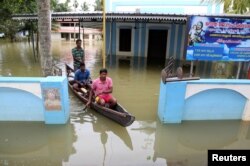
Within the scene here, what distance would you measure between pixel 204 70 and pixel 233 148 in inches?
330

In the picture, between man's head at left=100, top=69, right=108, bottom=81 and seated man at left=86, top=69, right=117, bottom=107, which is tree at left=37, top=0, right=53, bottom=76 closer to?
seated man at left=86, top=69, right=117, bottom=107

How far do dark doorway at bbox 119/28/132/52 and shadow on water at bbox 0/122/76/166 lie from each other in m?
11.7

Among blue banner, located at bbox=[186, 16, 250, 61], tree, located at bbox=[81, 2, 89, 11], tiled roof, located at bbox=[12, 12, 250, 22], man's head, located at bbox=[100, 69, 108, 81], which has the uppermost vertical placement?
tree, located at bbox=[81, 2, 89, 11]

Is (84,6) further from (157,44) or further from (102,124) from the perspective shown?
(102,124)

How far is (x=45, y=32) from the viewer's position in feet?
20.5

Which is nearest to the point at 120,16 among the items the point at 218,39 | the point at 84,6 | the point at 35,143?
the point at 218,39

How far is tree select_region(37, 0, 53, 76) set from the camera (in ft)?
19.9

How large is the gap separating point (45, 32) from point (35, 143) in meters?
2.93

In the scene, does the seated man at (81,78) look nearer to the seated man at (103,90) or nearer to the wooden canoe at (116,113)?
the wooden canoe at (116,113)

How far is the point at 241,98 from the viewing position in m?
6.29

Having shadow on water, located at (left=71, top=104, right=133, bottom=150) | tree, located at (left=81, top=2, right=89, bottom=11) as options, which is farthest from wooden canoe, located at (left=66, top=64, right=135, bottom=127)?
tree, located at (left=81, top=2, right=89, bottom=11)

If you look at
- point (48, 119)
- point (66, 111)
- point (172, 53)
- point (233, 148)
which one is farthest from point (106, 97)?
point (172, 53)

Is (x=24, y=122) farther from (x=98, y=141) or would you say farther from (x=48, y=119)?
(x=98, y=141)

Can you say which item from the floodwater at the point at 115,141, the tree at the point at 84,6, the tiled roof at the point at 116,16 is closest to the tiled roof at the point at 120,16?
the tiled roof at the point at 116,16
